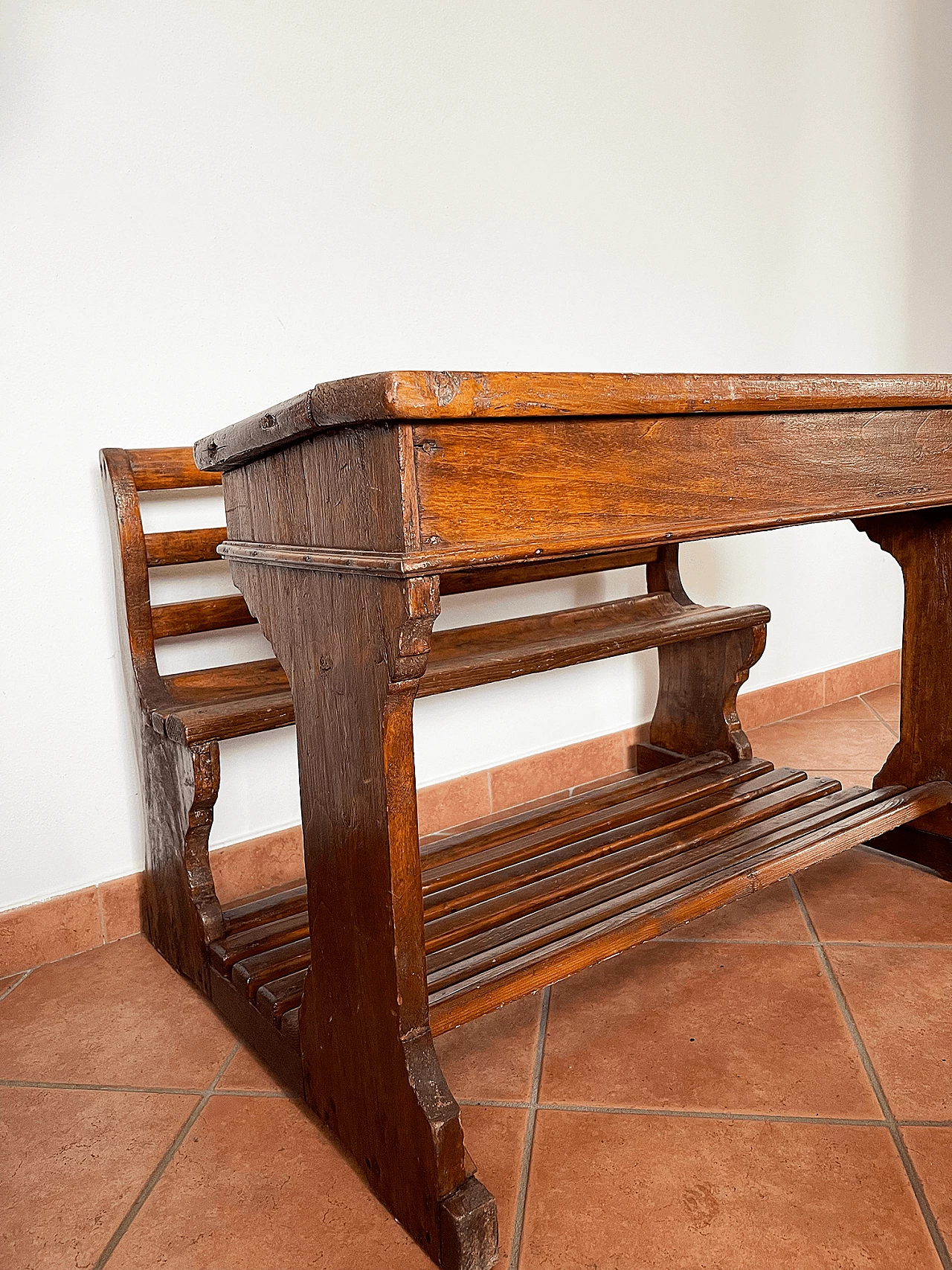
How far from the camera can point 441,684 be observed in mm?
1793

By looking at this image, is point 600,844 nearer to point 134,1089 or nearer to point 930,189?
point 134,1089

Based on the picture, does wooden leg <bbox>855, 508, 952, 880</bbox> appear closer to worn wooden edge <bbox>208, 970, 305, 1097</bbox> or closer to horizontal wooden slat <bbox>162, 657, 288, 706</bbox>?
horizontal wooden slat <bbox>162, 657, 288, 706</bbox>

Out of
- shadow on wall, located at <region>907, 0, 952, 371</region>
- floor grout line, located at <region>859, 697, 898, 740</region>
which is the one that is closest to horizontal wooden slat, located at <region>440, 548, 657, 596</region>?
floor grout line, located at <region>859, 697, 898, 740</region>

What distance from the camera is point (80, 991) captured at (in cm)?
173

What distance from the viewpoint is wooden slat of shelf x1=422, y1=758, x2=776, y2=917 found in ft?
5.66

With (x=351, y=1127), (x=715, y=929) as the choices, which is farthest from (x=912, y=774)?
(x=351, y=1127)

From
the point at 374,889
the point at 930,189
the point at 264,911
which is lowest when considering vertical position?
the point at 264,911

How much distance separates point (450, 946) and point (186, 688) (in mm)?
664

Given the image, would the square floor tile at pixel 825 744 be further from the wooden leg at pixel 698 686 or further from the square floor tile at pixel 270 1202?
the square floor tile at pixel 270 1202

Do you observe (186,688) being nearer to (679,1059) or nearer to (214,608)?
(214,608)

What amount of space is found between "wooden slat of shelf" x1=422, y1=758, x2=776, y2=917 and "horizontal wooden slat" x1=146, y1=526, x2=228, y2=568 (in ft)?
2.32

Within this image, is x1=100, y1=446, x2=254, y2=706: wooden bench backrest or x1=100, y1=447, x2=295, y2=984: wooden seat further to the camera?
x1=100, y1=446, x2=254, y2=706: wooden bench backrest

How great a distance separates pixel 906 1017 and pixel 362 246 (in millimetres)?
1759

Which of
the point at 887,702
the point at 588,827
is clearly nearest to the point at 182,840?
the point at 588,827
